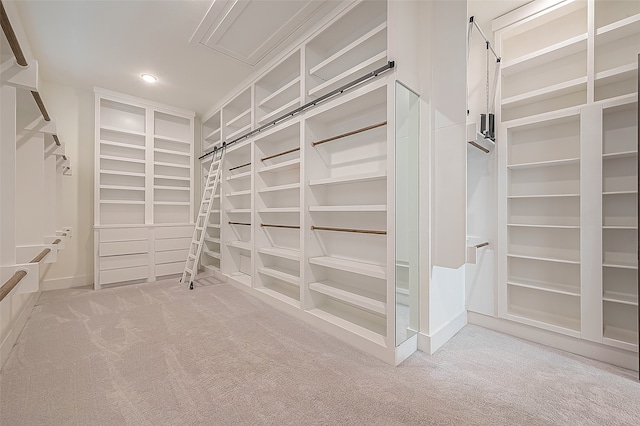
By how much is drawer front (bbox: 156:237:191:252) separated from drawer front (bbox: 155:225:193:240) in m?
0.05

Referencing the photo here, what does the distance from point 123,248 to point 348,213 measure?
3400 millimetres

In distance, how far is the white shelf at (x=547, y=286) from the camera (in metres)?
2.15

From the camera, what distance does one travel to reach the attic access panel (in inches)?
89.8

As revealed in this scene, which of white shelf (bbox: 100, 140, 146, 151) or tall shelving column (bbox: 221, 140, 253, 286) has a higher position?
white shelf (bbox: 100, 140, 146, 151)

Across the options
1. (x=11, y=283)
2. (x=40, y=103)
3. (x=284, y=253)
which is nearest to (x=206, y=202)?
(x=284, y=253)

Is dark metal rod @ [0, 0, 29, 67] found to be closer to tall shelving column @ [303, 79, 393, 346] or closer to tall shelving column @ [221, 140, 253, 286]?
tall shelving column @ [303, 79, 393, 346]

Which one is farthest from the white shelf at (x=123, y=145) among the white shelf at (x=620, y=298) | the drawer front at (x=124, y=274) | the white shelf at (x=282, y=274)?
the white shelf at (x=620, y=298)

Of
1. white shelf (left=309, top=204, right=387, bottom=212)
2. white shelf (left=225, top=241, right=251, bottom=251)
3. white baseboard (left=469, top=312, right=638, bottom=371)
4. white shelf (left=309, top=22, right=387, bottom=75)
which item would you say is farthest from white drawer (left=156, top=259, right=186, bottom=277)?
white baseboard (left=469, top=312, right=638, bottom=371)

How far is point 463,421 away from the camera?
1337 millimetres

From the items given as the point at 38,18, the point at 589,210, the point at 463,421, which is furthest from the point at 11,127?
the point at 589,210

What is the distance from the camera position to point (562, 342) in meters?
2.09

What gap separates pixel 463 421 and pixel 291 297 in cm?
193

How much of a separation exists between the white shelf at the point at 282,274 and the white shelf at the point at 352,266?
1.24ft

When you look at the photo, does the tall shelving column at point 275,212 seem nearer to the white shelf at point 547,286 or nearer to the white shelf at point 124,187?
the white shelf at point 124,187
